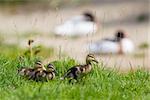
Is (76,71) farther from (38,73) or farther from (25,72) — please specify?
(25,72)

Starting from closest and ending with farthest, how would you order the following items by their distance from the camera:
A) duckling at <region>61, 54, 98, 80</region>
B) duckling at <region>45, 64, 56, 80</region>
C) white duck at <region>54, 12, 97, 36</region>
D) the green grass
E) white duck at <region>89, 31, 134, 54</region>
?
1. the green grass
2. duckling at <region>45, 64, 56, 80</region>
3. duckling at <region>61, 54, 98, 80</region>
4. white duck at <region>89, 31, 134, 54</region>
5. white duck at <region>54, 12, 97, 36</region>

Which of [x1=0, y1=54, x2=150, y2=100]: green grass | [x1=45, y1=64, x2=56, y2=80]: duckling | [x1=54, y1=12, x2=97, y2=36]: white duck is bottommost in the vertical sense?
[x1=0, y1=54, x2=150, y2=100]: green grass

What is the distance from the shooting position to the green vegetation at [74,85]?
22.3 feet

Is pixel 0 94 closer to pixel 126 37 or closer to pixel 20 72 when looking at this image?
pixel 20 72

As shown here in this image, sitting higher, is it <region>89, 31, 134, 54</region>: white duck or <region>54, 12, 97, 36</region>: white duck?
<region>54, 12, 97, 36</region>: white duck

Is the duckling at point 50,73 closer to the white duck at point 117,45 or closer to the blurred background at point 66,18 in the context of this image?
the blurred background at point 66,18

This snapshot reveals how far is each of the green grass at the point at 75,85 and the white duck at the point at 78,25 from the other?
11113 mm

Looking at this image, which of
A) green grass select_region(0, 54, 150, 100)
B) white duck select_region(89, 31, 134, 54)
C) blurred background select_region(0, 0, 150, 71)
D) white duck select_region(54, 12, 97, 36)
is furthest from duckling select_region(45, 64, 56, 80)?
white duck select_region(54, 12, 97, 36)

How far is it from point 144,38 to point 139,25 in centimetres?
104

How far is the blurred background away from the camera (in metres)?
18.1

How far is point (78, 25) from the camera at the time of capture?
20391mm

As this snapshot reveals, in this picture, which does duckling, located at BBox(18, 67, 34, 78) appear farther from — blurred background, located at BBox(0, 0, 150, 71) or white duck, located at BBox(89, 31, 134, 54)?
white duck, located at BBox(89, 31, 134, 54)

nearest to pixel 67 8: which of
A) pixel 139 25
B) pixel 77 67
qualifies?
pixel 139 25

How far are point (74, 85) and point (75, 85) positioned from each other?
0.05 ft
